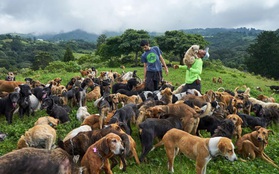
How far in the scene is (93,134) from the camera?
6273mm

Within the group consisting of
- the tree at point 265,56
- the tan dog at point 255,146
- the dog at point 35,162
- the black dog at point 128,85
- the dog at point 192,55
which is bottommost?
the tree at point 265,56

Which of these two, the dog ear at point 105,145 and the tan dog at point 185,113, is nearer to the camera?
the dog ear at point 105,145

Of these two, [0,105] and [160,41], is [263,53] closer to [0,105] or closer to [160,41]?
[160,41]

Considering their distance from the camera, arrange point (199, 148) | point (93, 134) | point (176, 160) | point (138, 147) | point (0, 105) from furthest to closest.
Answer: point (0, 105), point (138, 147), point (176, 160), point (93, 134), point (199, 148)

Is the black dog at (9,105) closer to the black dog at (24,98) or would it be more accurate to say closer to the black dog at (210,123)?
the black dog at (24,98)

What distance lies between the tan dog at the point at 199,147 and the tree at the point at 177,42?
3593cm

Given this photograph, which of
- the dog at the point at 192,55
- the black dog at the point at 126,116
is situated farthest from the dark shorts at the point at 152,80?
the black dog at the point at 126,116

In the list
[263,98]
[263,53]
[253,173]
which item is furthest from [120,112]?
[263,53]

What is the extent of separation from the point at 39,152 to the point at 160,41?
4212 cm

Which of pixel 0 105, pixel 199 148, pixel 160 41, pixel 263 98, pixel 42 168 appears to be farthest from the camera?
pixel 160 41

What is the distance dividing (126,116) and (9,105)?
4.03 metres

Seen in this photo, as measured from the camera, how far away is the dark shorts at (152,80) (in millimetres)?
10797

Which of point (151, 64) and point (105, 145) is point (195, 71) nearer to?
point (151, 64)

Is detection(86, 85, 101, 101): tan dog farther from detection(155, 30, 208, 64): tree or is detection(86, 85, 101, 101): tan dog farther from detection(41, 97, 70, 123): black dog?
detection(155, 30, 208, 64): tree
